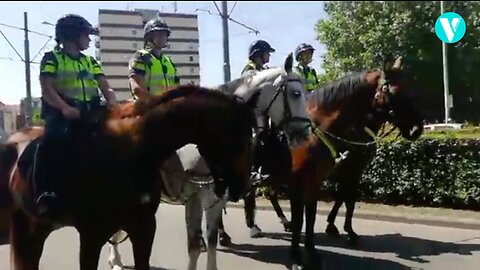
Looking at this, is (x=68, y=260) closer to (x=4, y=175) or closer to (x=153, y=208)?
(x=4, y=175)

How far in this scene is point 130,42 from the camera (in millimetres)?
9625

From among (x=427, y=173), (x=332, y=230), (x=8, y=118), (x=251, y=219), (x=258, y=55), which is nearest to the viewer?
(x=8, y=118)

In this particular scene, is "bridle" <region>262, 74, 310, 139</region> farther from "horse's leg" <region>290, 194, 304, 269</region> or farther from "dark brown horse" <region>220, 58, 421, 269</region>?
"horse's leg" <region>290, 194, 304, 269</region>

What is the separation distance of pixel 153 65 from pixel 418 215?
546 centimetres

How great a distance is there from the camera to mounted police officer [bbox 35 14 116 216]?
15.5 ft

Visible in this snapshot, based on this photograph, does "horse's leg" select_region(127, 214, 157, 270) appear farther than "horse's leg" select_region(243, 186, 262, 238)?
No

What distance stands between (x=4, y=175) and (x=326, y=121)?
3609 mm

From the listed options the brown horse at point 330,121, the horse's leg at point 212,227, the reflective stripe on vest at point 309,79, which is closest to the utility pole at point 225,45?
the reflective stripe on vest at point 309,79

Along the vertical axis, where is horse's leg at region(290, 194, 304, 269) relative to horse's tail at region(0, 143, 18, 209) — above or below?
below

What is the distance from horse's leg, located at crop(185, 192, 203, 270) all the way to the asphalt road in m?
1.14

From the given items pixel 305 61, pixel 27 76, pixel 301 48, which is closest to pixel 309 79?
pixel 305 61

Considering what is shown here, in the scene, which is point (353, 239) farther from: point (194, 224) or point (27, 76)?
point (27, 76)

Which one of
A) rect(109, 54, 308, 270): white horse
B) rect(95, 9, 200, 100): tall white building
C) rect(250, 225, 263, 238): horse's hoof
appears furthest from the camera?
rect(250, 225, 263, 238): horse's hoof

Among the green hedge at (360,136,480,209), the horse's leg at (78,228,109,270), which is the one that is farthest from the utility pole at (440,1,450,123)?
the horse's leg at (78,228,109,270)
